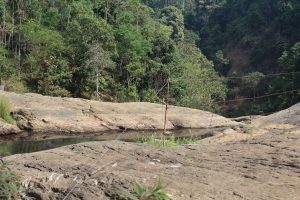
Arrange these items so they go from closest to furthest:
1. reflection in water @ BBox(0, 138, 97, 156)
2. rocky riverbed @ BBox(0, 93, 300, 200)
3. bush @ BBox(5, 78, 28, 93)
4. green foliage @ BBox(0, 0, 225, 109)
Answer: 1. rocky riverbed @ BBox(0, 93, 300, 200)
2. reflection in water @ BBox(0, 138, 97, 156)
3. bush @ BBox(5, 78, 28, 93)
4. green foliage @ BBox(0, 0, 225, 109)

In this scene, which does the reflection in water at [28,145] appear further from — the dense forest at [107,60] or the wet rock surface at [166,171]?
the dense forest at [107,60]

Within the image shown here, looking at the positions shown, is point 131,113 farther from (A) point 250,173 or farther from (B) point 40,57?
(A) point 250,173

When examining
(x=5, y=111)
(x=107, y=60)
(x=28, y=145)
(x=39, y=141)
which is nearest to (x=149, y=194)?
Answer: (x=28, y=145)

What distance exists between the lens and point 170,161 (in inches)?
166

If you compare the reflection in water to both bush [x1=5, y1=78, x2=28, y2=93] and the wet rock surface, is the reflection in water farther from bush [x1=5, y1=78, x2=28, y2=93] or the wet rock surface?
bush [x1=5, y1=78, x2=28, y2=93]

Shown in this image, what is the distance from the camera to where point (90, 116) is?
1677 cm

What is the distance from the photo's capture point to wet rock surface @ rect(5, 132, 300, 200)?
11.2ft

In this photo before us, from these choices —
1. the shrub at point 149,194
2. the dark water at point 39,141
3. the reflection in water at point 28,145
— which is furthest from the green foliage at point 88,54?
the shrub at point 149,194

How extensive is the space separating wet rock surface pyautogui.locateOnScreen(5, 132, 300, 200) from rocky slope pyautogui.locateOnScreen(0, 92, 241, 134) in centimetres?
1024

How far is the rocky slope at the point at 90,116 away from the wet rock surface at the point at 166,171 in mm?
10243

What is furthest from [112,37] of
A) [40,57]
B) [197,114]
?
[197,114]

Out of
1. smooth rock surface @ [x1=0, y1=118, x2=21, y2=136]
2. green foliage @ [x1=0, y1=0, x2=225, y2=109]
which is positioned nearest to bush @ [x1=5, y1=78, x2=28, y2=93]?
green foliage @ [x1=0, y1=0, x2=225, y2=109]

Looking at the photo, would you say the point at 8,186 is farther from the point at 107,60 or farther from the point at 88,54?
the point at 88,54

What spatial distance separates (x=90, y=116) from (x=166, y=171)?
43.1ft
